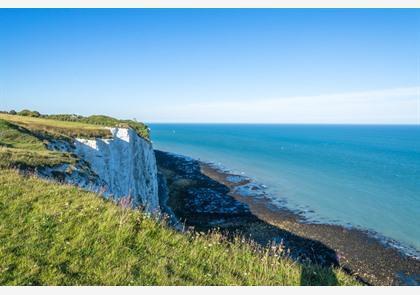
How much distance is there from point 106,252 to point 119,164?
2659cm

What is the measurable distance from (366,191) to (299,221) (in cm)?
2709

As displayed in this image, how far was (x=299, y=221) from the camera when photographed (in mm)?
47844

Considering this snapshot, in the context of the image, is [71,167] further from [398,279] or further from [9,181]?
[398,279]

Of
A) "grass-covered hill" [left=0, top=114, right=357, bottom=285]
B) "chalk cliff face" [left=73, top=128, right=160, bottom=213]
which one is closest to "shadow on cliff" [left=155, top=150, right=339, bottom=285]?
"chalk cliff face" [left=73, top=128, right=160, bottom=213]

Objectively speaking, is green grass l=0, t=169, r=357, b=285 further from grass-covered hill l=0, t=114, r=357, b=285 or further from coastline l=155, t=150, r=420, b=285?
coastline l=155, t=150, r=420, b=285

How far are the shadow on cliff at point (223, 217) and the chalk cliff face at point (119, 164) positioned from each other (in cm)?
682

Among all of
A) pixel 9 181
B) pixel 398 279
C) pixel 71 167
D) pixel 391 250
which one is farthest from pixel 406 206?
pixel 9 181

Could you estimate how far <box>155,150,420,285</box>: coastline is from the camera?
34438mm

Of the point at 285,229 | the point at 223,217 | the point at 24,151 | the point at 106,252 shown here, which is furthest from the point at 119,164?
the point at 106,252

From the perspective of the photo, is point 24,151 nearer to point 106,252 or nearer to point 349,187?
point 106,252

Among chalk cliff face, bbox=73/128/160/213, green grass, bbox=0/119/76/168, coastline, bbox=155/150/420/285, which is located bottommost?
coastline, bbox=155/150/420/285

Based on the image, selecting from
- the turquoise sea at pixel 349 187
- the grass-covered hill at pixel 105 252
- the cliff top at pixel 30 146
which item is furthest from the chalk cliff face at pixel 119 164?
the turquoise sea at pixel 349 187

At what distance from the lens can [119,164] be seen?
1287 inches
